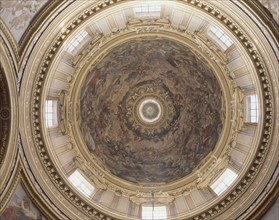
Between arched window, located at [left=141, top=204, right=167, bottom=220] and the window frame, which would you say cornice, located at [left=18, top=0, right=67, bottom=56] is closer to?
the window frame

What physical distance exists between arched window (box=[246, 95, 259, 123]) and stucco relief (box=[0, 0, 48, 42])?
10.5 m

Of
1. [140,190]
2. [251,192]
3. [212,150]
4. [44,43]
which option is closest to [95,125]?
[140,190]

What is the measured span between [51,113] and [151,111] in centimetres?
854

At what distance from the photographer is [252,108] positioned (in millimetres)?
21844

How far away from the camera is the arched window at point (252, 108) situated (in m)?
21.4

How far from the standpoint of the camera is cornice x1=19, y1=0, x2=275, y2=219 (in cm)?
1941

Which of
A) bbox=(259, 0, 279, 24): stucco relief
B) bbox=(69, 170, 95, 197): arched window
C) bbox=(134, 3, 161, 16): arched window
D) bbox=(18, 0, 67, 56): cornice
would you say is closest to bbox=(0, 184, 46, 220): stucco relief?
bbox=(69, 170, 95, 197): arched window

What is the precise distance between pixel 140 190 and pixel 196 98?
22.0 ft

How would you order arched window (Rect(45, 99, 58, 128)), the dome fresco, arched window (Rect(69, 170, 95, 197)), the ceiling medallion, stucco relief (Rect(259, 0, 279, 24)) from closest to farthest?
stucco relief (Rect(259, 0, 279, 24)) → arched window (Rect(45, 99, 58, 128)) → arched window (Rect(69, 170, 95, 197)) → the dome fresco → the ceiling medallion

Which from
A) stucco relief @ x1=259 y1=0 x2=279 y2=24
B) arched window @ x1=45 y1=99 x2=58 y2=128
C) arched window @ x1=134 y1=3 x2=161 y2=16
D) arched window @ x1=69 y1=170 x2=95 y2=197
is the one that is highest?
arched window @ x1=134 y1=3 x2=161 y2=16

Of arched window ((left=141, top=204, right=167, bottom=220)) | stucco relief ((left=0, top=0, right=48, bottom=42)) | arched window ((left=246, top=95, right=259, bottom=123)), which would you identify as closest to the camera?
stucco relief ((left=0, top=0, right=48, bottom=42))

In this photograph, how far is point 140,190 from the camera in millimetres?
24484

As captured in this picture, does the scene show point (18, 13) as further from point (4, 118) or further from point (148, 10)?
point (148, 10)

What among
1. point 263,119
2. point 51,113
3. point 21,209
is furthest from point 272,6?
point 21,209
